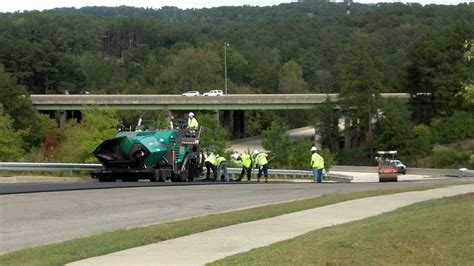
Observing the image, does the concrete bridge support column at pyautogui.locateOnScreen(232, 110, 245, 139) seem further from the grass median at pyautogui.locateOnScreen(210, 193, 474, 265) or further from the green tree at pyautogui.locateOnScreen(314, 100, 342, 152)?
the grass median at pyautogui.locateOnScreen(210, 193, 474, 265)

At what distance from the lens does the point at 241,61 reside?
536ft

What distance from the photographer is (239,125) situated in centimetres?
12612

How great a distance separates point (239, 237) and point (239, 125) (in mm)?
110943

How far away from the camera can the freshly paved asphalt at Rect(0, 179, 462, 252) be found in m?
17.0

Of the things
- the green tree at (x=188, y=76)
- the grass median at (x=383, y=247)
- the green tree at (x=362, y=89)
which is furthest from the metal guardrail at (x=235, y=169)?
the green tree at (x=188, y=76)

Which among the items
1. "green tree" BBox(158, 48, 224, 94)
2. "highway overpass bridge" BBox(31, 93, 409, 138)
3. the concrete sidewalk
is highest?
"green tree" BBox(158, 48, 224, 94)

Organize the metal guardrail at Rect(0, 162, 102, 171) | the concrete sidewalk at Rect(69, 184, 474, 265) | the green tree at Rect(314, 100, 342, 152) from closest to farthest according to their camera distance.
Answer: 1. the concrete sidewalk at Rect(69, 184, 474, 265)
2. the metal guardrail at Rect(0, 162, 102, 171)
3. the green tree at Rect(314, 100, 342, 152)

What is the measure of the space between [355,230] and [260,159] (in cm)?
2447

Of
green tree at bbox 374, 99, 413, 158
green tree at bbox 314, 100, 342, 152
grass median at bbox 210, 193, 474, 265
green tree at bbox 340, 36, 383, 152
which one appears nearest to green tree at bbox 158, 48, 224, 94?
green tree at bbox 314, 100, 342, 152

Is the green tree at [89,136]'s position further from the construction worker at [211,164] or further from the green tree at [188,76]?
the green tree at [188,76]

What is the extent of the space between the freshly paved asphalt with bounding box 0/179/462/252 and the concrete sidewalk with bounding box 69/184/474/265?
2497 millimetres

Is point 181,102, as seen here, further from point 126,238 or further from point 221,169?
point 126,238

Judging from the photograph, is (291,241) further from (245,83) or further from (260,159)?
(245,83)

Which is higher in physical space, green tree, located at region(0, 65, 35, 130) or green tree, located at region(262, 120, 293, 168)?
green tree, located at region(0, 65, 35, 130)
